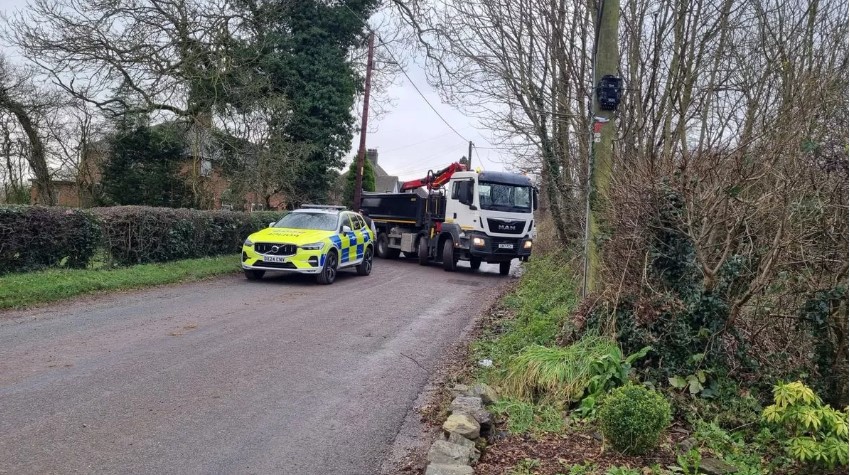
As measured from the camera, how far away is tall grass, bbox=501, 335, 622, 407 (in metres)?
5.59

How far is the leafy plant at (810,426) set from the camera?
145 inches

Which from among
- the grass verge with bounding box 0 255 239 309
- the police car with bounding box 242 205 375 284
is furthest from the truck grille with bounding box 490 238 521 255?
the grass verge with bounding box 0 255 239 309

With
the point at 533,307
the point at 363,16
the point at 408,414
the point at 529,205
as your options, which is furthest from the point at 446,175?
the point at 408,414

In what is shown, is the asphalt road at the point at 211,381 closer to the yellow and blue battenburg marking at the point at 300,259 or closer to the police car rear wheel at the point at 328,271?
the yellow and blue battenburg marking at the point at 300,259

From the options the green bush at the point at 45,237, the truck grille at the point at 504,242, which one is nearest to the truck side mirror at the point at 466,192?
the truck grille at the point at 504,242

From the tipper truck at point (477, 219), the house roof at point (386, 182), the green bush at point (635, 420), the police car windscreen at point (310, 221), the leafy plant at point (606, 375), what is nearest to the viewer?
the green bush at point (635, 420)

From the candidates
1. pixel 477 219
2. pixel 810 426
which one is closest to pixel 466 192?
pixel 477 219

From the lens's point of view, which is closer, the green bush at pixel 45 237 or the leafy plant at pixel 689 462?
the leafy plant at pixel 689 462

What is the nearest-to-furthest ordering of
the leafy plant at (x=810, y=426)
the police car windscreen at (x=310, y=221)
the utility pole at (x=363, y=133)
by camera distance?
the leafy plant at (x=810, y=426), the police car windscreen at (x=310, y=221), the utility pole at (x=363, y=133)

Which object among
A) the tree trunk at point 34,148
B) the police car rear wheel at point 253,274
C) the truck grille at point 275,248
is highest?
the tree trunk at point 34,148

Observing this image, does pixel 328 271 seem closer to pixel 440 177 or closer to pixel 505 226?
pixel 505 226

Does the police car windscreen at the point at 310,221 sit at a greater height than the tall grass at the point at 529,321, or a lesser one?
greater

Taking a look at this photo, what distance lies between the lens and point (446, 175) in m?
21.0

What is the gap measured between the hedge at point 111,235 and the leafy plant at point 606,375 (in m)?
10.6
